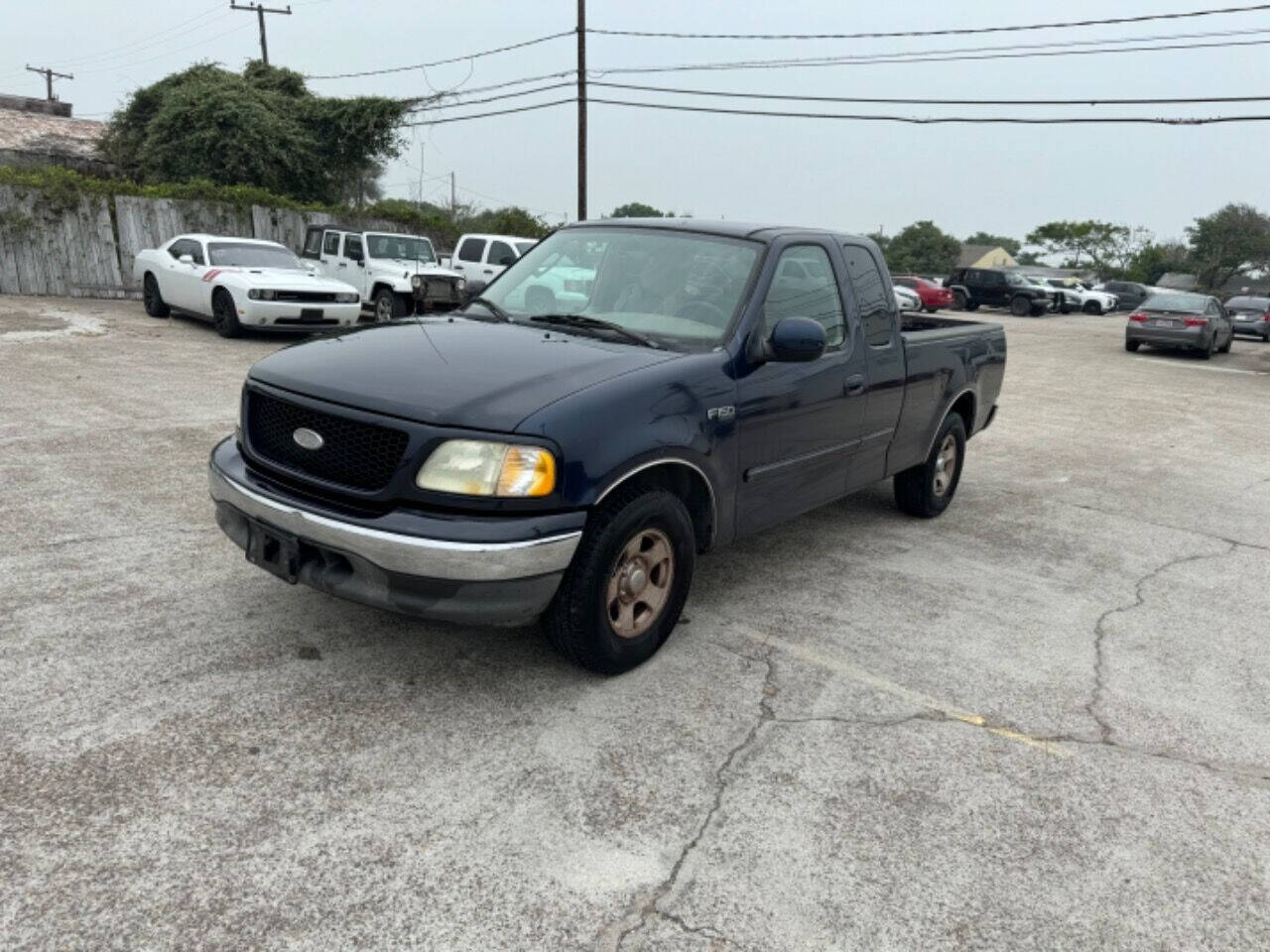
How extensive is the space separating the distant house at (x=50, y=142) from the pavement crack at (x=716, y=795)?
3067cm

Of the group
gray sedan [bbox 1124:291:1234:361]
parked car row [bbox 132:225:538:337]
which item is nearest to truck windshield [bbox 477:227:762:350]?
parked car row [bbox 132:225:538:337]

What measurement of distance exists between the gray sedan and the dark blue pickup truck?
19.3 meters

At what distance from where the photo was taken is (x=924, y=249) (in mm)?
90938

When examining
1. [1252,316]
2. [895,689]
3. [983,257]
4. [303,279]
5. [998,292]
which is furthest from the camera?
[983,257]

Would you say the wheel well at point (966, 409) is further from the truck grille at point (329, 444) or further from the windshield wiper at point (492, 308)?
the truck grille at point (329, 444)

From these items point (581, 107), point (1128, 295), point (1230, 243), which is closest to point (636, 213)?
point (581, 107)

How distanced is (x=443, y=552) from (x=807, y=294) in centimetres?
244

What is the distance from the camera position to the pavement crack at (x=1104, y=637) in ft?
11.9

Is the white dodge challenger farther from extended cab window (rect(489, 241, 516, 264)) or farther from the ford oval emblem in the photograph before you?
the ford oval emblem

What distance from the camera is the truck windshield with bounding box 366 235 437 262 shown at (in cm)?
1656

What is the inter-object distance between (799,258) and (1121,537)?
3.31 meters

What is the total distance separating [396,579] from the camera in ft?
10.1

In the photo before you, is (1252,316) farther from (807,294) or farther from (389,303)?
(807,294)

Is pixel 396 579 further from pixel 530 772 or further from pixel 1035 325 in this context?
pixel 1035 325
